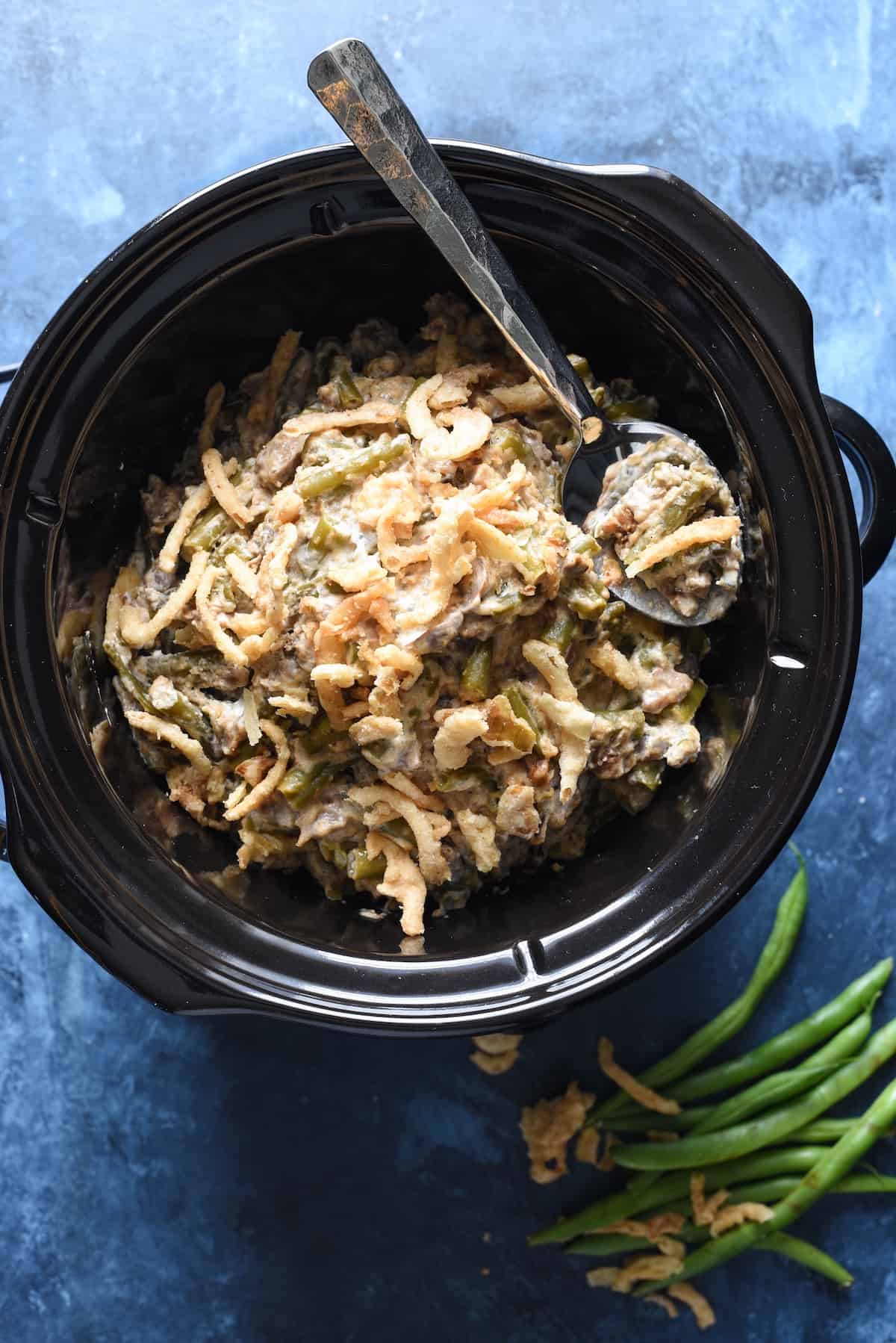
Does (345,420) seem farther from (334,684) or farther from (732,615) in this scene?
(732,615)

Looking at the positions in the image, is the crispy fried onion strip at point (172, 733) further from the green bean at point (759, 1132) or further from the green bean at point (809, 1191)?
the green bean at point (809, 1191)

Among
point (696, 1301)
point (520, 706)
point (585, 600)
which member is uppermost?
point (585, 600)

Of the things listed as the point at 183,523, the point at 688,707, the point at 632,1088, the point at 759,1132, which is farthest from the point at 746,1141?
the point at 183,523

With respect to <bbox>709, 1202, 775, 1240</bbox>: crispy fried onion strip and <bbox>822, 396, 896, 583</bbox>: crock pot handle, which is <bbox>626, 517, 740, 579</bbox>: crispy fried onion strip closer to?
<bbox>822, 396, 896, 583</bbox>: crock pot handle

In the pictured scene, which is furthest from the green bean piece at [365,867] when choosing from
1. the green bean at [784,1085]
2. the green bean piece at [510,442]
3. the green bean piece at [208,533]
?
the green bean at [784,1085]

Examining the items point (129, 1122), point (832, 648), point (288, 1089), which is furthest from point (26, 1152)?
point (832, 648)

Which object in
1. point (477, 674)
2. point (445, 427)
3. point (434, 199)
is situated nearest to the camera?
point (434, 199)
